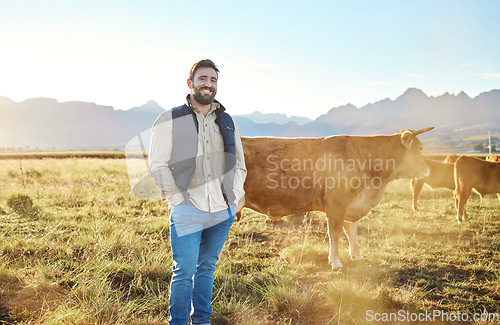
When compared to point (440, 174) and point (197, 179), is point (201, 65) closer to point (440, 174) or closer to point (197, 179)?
point (197, 179)

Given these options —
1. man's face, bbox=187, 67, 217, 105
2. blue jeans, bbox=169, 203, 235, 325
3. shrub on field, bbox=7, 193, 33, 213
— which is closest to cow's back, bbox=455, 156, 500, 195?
blue jeans, bbox=169, 203, 235, 325

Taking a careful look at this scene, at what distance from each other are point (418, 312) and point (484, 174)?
8254mm

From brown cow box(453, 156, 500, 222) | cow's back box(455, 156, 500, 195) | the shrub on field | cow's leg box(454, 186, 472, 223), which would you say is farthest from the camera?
cow's back box(455, 156, 500, 195)

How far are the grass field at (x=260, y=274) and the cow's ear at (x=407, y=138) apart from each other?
2.12 metres

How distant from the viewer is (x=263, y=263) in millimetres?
5781

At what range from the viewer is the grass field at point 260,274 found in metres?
4.03

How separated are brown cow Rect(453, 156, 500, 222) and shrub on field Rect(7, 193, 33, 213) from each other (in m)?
12.1

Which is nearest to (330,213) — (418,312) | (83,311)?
(418,312)

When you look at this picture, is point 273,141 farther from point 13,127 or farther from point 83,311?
point 13,127

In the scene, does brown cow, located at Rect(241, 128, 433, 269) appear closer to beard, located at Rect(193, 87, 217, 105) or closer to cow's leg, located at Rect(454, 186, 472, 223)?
beard, located at Rect(193, 87, 217, 105)

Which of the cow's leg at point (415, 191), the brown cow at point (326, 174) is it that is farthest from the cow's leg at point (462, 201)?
the brown cow at point (326, 174)

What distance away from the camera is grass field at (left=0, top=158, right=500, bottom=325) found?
13.2ft

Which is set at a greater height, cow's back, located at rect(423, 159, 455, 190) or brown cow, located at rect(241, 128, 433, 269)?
brown cow, located at rect(241, 128, 433, 269)

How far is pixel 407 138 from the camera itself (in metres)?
6.32
